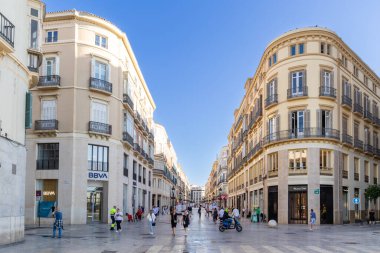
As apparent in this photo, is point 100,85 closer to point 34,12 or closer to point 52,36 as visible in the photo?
point 52,36

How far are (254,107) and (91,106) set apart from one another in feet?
77.9

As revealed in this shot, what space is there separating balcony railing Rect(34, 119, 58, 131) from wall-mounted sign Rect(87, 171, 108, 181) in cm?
483

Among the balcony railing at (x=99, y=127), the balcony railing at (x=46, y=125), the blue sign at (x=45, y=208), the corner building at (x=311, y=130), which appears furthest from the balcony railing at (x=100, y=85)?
the corner building at (x=311, y=130)

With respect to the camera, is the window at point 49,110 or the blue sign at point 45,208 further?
the window at point 49,110

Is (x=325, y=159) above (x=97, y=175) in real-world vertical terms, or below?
above

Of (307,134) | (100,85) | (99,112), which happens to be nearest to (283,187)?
(307,134)

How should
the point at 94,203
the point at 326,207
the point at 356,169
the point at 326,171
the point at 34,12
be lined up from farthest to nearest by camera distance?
the point at 356,169
the point at 326,171
the point at 326,207
the point at 94,203
the point at 34,12

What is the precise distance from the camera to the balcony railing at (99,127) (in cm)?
3853

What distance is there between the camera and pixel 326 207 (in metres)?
41.5

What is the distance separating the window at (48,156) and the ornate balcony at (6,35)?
19640 mm

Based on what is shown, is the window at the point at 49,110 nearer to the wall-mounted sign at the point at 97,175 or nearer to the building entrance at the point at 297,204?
the wall-mounted sign at the point at 97,175

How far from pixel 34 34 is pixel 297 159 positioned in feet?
90.1

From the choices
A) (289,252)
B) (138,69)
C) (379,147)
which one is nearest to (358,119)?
(379,147)

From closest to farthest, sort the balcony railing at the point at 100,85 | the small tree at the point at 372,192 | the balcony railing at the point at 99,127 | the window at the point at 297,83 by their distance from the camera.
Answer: the balcony railing at the point at 99,127
the balcony railing at the point at 100,85
the window at the point at 297,83
the small tree at the point at 372,192
